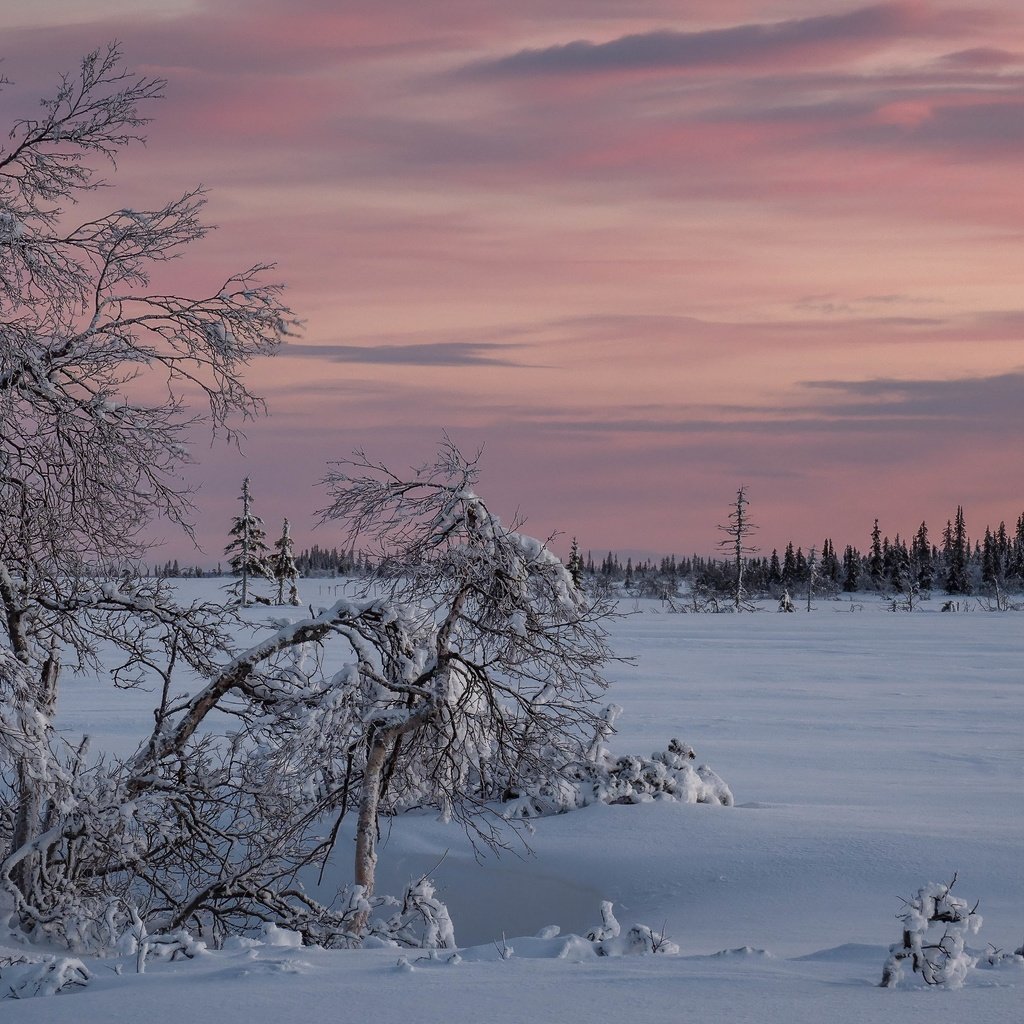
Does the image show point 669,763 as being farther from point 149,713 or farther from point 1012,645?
point 1012,645

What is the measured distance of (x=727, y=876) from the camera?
39.3 feet

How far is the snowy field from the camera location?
5.40 m

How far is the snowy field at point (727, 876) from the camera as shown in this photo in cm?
540

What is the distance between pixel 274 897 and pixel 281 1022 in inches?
194

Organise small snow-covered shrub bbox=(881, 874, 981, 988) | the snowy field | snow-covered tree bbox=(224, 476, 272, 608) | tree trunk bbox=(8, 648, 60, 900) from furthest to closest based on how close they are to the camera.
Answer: snow-covered tree bbox=(224, 476, 272, 608)
tree trunk bbox=(8, 648, 60, 900)
small snow-covered shrub bbox=(881, 874, 981, 988)
the snowy field

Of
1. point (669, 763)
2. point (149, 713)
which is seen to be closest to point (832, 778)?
point (669, 763)

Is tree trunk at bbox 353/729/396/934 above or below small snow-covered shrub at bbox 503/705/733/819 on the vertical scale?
above

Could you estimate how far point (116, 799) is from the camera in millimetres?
9875

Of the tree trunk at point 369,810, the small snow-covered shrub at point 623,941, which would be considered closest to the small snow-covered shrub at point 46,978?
the small snow-covered shrub at point 623,941

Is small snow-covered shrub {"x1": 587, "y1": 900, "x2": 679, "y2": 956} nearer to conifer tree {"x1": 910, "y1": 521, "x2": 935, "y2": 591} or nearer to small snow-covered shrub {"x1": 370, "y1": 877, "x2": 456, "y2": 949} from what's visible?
small snow-covered shrub {"x1": 370, "y1": 877, "x2": 456, "y2": 949}

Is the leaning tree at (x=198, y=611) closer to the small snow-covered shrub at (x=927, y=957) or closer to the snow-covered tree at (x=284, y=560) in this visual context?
the small snow-covered shrub at (x=927, y=957)

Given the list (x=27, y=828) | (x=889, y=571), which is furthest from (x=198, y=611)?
(x=889, y=571)

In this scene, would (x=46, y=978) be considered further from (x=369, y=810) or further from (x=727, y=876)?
(x=727, y=876)

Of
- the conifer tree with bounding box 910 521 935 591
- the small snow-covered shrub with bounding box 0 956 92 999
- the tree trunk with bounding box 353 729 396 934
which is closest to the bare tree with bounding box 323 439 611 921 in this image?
the tree trunk with bounding box 353 729 396 934
